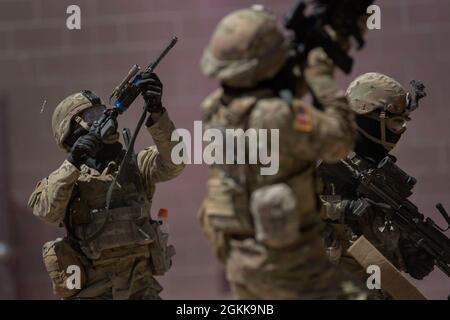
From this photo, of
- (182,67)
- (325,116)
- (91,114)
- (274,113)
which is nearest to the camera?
(274,113)

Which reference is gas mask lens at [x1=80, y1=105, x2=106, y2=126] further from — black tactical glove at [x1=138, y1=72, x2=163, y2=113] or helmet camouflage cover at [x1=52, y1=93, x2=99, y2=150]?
black tactical glove at [x1=138, y1=72, x2=163, y2=113]

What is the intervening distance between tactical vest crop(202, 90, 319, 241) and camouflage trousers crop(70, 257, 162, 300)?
1.35 meters

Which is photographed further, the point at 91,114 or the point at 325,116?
the point at 91,114

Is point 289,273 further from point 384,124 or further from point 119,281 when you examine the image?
point 384,124

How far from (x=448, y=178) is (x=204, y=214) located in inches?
142

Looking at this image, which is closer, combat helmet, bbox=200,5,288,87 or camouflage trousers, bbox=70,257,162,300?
combat helmet, bbox=200,5,288,87

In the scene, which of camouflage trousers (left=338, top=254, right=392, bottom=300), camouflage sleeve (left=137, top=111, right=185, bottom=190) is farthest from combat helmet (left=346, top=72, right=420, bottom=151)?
camouflage sleeve (left=137, top=111, right=185, bottom=190)

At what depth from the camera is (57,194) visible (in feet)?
20.6

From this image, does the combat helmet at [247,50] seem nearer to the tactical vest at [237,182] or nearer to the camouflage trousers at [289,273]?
the tactical vest at [237,182]

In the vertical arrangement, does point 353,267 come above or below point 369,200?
below

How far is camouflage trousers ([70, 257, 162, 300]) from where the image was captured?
6.45 meters

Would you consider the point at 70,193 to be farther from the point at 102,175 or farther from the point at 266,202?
the point at 266,202

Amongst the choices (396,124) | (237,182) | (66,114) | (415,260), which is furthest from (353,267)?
(237,182)

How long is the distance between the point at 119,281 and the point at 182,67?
8.44ft
